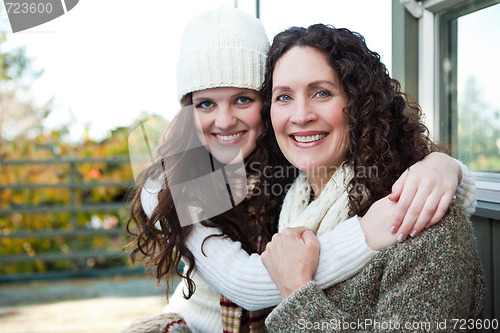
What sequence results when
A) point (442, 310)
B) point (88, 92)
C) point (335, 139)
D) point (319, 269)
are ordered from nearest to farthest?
point (442, 310), point (319, 269), point (335, 139), point (88, 92)

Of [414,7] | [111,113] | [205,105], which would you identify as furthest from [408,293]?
[111,113]

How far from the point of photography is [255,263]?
134cm

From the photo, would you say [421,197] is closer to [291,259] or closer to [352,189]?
[352,189]

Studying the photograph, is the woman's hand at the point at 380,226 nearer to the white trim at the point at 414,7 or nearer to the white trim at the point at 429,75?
Result: the white trim at the point at 429,75

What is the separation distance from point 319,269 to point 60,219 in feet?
13.4

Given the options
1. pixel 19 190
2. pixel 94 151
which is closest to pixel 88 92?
pixel 94 151

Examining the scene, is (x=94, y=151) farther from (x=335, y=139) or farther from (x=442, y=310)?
(x=442, y=310)

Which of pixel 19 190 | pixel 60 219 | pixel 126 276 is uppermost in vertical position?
pixel 19 190

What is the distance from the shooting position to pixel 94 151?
4719 millimetres

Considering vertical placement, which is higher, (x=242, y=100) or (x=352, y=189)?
(x=242, y=100)

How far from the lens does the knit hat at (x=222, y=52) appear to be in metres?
1.55

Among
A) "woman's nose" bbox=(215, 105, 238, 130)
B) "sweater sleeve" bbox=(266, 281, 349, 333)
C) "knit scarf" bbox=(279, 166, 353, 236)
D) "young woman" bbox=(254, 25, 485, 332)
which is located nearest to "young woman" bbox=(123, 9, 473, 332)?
"woman's nose" bbox=(215, 105, 238, 130)
